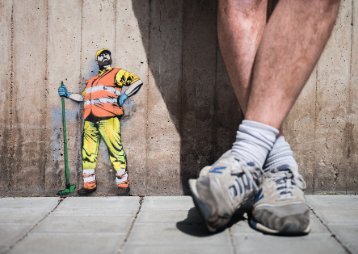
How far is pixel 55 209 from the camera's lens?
118cm

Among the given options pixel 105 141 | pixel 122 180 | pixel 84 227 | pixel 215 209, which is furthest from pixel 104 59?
pixel 215 209

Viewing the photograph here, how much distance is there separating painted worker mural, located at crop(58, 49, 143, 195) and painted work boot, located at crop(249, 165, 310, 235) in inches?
22.7

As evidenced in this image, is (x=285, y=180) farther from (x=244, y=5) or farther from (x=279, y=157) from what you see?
(x=244, y=5)

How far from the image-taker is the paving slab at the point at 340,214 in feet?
2.90

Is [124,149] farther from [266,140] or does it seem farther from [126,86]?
[266,140]

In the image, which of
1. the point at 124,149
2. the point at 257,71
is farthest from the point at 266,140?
the point at 124,149

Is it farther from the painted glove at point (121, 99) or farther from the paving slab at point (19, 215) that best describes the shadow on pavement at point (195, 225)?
the painted glove at point (121, 99)

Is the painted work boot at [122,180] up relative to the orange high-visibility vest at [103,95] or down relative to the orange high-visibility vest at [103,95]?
down

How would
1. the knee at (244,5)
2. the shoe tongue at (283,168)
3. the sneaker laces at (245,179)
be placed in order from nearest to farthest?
the sneaker laces at (245,179) → the shoe tongue at (283,168) → the knee at (244,5)

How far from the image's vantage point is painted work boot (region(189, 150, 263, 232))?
893 mm

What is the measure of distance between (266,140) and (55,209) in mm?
650

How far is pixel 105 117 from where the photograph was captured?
1.40 m

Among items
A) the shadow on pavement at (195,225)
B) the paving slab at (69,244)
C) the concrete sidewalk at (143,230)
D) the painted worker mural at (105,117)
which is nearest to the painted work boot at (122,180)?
the painted worker mural at (105,117)

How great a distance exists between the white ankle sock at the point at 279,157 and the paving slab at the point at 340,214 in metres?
0.17
